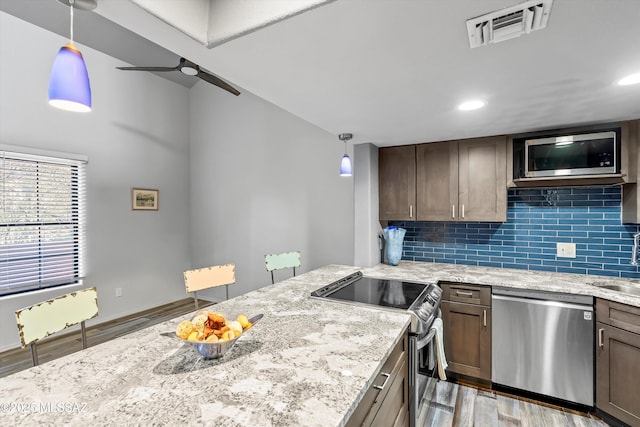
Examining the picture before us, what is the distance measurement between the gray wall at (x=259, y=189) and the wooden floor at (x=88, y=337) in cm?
76

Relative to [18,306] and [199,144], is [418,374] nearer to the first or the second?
[18,306]

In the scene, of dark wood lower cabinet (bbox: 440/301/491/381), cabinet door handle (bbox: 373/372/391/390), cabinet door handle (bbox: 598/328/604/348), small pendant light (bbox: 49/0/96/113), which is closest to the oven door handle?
cabinet door handle (bbox: 373/372/391/390)

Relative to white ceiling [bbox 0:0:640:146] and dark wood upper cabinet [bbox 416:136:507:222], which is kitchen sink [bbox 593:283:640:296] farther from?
white ceiling [bbox 0:0:640:146]

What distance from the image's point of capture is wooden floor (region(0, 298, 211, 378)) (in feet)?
9.45

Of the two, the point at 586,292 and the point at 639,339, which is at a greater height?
the point at 586,292

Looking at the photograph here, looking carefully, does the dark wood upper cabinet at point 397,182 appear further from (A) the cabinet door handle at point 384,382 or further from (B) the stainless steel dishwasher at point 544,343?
(A) the cabinet door handle at point 384,382

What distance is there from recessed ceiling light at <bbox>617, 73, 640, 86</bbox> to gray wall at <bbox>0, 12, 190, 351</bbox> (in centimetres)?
489

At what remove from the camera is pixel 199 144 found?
4.85m

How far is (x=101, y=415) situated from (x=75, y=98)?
89 centimetres

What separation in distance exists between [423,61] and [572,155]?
1.71m

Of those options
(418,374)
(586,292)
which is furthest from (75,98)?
(586,292)

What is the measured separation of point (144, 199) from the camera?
4273 millimetres

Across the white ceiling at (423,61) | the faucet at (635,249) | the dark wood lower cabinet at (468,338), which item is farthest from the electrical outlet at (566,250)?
the white ceiling at (423,61)

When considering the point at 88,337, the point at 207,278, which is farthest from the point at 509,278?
the point at 88,337
